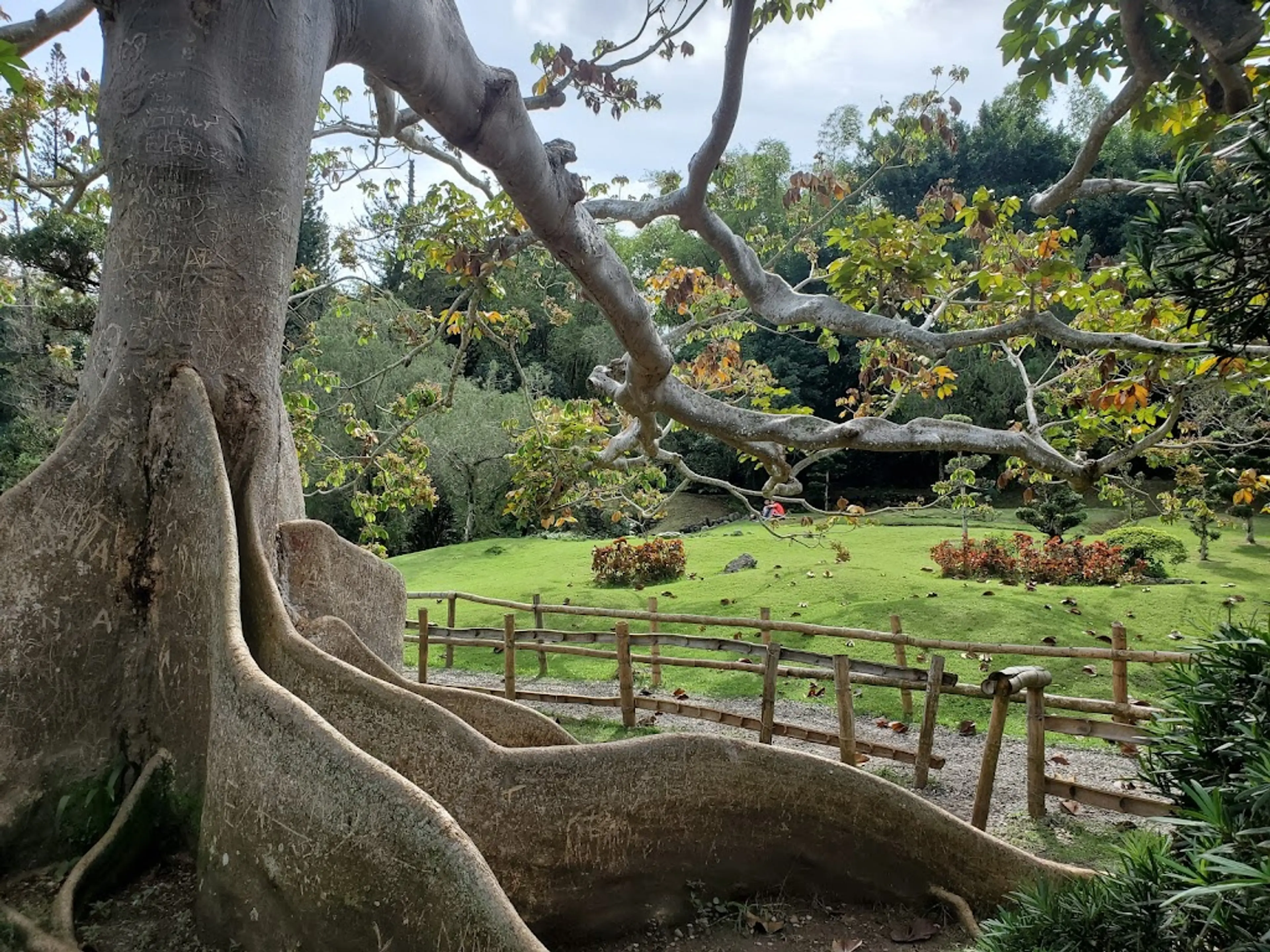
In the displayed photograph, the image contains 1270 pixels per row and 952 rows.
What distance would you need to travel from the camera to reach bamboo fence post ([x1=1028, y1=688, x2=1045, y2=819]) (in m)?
5.80

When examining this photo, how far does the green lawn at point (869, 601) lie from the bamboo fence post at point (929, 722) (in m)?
2.49

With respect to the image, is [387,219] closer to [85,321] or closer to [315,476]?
[85,321]

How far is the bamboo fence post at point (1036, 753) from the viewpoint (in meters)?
5.80

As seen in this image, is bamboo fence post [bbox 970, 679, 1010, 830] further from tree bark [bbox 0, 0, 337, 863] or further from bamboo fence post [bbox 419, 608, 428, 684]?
bamboo fence post [bbox 419, 608, 428, 684]

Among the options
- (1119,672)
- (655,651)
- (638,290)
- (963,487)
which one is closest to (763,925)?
(638,290)

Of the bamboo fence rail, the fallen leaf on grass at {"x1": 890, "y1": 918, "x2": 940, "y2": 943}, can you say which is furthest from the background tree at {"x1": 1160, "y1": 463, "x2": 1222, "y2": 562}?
the fallen leaf on grass at {"x1": 890, "y1": 918, "x2": 940, "y2": 943}

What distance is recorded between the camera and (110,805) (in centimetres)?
272

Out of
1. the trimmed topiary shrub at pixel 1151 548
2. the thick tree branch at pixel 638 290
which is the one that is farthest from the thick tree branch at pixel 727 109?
the trimmed topiary shrub at pixel 1151 548

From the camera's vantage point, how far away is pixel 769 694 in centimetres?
755

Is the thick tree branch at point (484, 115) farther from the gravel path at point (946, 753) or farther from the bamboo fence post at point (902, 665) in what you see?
the bamboo fence post at point (902, 665)

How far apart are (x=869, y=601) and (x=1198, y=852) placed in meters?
12.4

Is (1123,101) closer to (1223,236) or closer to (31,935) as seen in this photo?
(1223,236)

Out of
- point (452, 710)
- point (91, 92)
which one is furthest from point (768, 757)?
point (91, 92)

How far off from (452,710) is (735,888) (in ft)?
4.78
